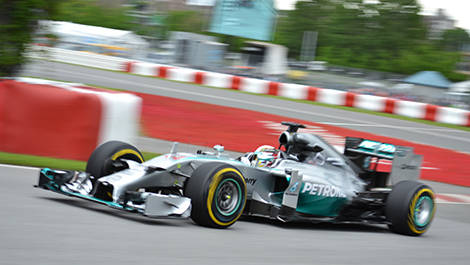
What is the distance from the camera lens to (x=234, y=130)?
15.1 meters

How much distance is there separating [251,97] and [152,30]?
24.2 metres

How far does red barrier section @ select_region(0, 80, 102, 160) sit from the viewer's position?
28.3 feet

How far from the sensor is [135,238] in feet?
16.4

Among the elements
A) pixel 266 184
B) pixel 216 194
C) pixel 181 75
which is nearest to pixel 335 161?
pixel 266 184

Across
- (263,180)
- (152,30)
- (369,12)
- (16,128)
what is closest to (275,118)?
(16,128)

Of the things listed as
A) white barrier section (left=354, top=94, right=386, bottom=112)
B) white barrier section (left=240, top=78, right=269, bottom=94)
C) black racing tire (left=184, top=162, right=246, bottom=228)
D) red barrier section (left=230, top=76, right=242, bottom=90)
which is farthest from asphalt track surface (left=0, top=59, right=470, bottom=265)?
red barrier section (left=230, top=76, right=242, bottom=90)

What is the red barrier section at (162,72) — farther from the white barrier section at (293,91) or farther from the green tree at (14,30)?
the green tree at (14,30)

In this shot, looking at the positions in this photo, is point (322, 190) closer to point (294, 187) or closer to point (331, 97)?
point (294, 187)

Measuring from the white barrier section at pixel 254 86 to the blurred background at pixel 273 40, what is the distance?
403 centimetres

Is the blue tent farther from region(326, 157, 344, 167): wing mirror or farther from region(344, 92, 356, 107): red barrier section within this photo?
region(326, 157, 344, 167): wing mirror

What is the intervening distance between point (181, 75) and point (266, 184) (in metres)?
21.2

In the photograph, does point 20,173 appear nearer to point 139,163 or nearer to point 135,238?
point 139,163

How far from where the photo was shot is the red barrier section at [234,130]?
1332cm

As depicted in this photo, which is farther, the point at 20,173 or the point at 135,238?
the point at 20,173
